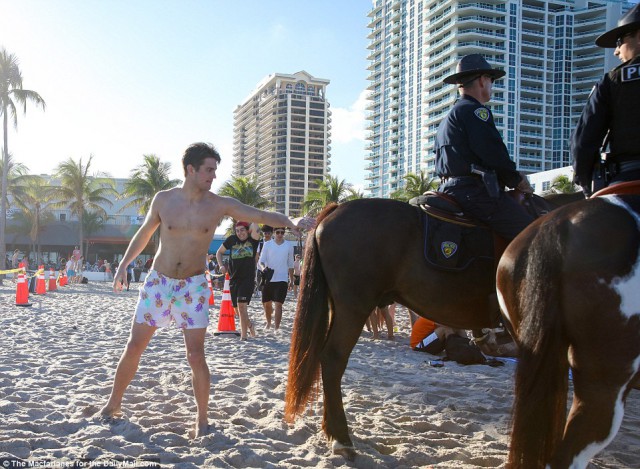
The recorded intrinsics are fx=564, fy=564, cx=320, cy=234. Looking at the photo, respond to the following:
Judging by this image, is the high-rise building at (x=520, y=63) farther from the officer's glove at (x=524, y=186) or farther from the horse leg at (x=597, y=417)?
the horse leg at (x=597, y=417)

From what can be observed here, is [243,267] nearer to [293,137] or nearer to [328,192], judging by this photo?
[328,192]

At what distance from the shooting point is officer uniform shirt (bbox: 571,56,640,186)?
2.88 meters

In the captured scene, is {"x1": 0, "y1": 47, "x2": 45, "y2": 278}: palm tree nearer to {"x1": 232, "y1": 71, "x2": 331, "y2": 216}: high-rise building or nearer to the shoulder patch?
the shoulder patch

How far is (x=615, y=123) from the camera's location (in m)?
2.96

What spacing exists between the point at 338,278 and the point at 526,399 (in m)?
1.83

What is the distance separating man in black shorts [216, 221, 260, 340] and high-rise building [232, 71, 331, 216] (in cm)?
13839

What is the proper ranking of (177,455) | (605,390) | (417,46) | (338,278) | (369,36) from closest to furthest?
(605,390) → (177,455) → (338,278) → (417,46) → (369,36)

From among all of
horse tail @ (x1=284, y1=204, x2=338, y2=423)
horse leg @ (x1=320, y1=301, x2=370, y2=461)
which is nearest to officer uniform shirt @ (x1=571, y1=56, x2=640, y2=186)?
horse leg @ (x1=320, y1=301, x2=370, y2=461)

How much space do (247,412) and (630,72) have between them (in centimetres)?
388

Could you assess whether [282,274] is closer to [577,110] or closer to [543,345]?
[543,345]

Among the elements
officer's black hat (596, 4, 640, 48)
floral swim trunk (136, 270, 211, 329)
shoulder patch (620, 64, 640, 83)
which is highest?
officer's black hat (596, 4, 640, 48)

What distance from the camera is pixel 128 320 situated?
497 inches

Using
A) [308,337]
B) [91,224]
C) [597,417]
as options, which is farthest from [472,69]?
[91,224]

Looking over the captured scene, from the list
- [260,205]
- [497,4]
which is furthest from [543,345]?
[497,4]
